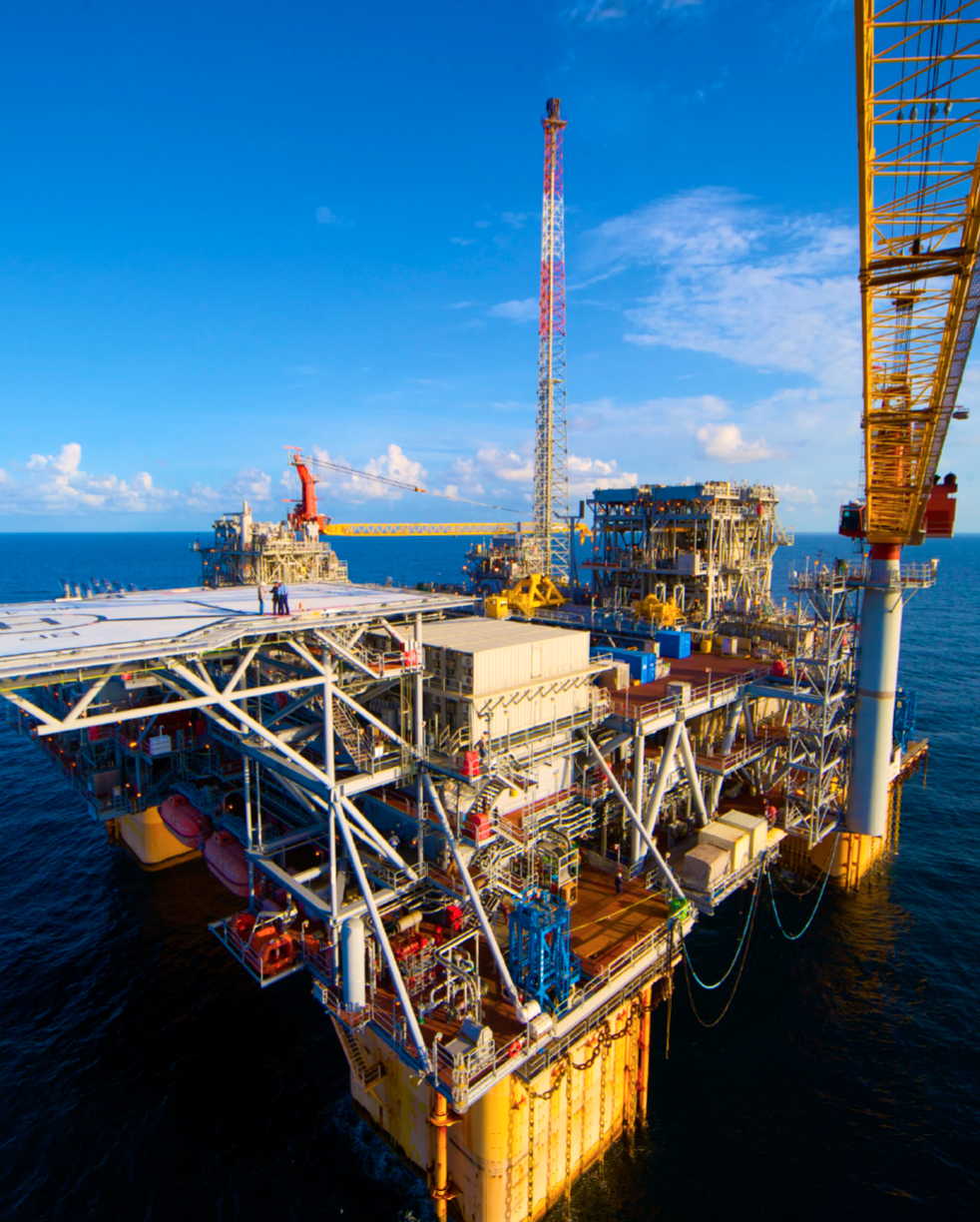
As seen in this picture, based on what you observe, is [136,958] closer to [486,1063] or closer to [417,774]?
[417,774]

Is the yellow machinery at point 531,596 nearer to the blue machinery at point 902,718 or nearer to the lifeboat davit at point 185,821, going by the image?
the lifeboat davit at point 185,821

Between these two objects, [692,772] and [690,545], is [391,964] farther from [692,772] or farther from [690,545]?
[690,545]

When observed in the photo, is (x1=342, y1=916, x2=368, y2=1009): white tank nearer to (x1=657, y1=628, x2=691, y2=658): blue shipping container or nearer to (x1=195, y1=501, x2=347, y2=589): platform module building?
(x1=657, y1=628, x2=691, y2=658): blue shipping container

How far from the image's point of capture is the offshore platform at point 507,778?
22.3 m

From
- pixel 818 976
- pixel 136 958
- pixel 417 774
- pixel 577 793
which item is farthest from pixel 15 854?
pixel 818 976

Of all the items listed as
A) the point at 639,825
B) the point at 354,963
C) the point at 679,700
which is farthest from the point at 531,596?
the point at 354,963

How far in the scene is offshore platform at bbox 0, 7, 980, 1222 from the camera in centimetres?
2228

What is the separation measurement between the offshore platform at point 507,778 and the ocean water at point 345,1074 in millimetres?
2370

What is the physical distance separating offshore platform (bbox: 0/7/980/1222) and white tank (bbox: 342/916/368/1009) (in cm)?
8

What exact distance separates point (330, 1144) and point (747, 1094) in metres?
16.5

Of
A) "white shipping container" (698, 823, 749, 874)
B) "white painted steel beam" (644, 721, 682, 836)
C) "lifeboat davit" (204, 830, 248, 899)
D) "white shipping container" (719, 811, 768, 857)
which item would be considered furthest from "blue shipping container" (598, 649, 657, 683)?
"lifeboat davit" (204, 830, 248, 899)

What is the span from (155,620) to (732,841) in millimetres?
27572

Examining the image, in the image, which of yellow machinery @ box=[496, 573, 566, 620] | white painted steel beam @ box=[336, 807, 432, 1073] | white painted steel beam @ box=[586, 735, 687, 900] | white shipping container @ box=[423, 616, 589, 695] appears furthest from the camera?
yellow machinery @ box=[496, 573, 566, 620]

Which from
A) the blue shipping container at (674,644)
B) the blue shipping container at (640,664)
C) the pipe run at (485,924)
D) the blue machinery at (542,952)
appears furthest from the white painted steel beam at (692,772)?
the pipe run at (485,924)
